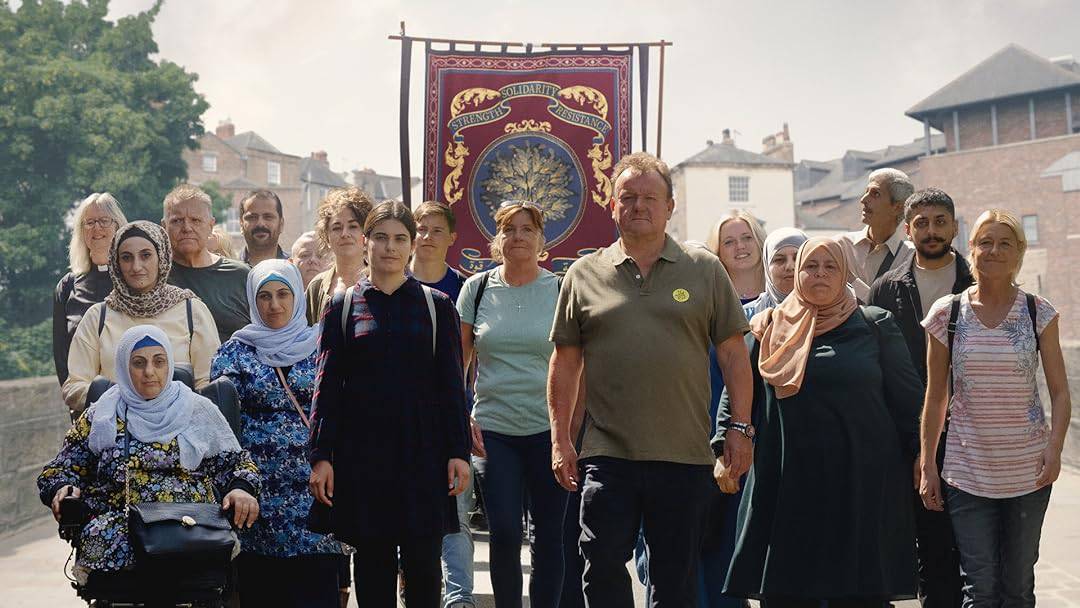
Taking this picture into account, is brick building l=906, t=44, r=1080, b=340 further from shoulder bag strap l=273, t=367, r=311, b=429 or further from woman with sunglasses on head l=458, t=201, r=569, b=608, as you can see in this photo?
shoulder bag strap l=273, t=367, r=311, b=429

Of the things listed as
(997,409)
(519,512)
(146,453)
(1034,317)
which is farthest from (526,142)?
(146,453)

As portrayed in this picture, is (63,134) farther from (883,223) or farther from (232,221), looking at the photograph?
(883,223)

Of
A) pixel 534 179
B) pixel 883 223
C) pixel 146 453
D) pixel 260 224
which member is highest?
pixel 534 179

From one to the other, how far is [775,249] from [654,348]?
142 cm

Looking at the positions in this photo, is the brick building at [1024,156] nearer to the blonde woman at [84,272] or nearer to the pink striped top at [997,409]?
the pink striped top at [997,409]

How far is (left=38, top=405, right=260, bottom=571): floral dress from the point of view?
169 inches

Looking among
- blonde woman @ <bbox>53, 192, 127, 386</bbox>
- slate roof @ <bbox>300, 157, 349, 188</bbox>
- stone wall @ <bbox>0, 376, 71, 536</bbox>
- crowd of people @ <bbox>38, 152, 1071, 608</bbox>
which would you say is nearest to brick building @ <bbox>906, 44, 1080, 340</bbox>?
stone wall @ <bbox>0, 376, 71, 536</bbox>

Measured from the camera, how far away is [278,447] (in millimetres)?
4895

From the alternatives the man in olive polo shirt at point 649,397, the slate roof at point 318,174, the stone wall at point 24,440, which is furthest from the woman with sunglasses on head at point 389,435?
the slate roof at point 318,174

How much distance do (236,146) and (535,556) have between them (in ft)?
286

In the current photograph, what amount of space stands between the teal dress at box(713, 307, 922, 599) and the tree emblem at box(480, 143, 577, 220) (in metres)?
5.01

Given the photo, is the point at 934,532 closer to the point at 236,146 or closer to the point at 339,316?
the point at 339,316

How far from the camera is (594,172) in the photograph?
9641 millimetres

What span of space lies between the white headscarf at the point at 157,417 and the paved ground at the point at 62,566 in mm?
2566
